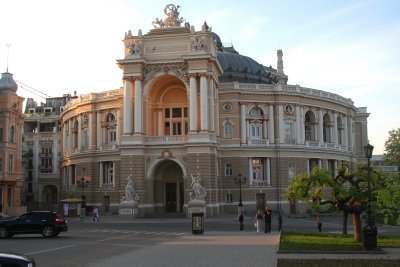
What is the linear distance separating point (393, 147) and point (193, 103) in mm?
48630

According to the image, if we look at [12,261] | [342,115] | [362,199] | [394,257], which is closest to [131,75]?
[342,115]

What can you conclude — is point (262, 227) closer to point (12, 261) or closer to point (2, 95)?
point (12, 261)

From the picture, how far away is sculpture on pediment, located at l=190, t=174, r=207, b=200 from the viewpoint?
59.9 metres

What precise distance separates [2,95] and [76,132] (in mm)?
14284

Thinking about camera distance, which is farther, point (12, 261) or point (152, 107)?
point (152, 107)

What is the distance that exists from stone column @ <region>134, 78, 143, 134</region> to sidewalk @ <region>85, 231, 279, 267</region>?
32.6 meters

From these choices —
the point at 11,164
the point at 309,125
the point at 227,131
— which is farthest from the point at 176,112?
the point at 11,164

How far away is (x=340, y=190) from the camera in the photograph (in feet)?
92.9

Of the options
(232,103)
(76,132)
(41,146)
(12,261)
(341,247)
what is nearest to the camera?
(12,261)

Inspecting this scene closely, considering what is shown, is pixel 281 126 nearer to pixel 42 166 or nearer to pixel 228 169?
pixel 228 169

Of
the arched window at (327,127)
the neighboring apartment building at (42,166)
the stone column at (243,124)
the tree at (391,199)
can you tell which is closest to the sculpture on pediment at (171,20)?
the stone column at (243,124)

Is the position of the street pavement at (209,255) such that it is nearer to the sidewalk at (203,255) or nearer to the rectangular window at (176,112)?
the sidewalk at (203,255)

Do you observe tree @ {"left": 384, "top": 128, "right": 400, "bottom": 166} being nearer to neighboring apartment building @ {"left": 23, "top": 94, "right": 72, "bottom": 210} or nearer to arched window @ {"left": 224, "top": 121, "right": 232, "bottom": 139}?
arched window @ {"left": 224, "top": 121, "right": 232, "bottom": 139}

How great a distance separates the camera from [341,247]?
2628 cm
